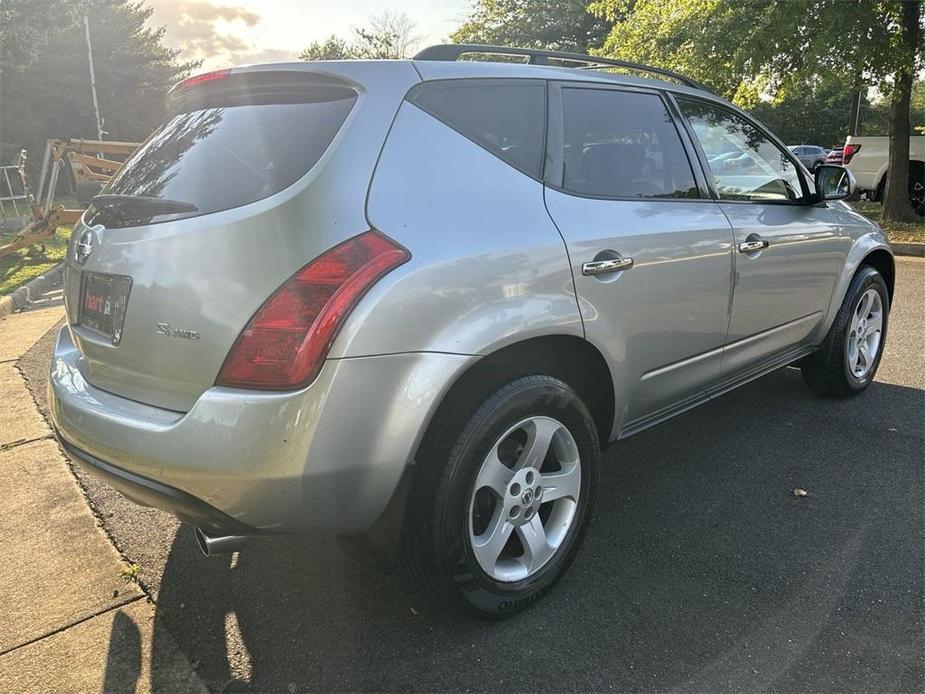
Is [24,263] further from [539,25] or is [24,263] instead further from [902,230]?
[539,25]

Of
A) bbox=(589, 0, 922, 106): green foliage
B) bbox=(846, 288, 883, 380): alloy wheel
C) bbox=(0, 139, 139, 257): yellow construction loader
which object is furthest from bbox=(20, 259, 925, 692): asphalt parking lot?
bbox=(589, 0, 922, 106): green foliage

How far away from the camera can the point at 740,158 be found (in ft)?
11.5

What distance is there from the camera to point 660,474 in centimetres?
344

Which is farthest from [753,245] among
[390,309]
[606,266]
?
[390,309]

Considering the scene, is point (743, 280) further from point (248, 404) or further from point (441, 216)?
point (248, 404)

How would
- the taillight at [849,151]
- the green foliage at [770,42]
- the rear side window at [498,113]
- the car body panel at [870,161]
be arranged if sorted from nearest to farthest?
1. the rear side window at [498,113]
2. the green foliage at [770,42]
3. the car body panel at [870,161]
4. the taillight at [849,151]

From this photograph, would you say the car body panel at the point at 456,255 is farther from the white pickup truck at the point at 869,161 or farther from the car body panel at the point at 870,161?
the white pickup truck at the point at 869,161

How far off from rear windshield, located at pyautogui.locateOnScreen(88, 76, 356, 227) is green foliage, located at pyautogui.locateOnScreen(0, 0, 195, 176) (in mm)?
24548

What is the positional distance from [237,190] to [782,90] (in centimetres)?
1309

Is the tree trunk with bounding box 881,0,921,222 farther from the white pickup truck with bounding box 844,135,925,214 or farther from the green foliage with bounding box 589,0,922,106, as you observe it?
the white pickup truck with bounding box 844,135,925,214

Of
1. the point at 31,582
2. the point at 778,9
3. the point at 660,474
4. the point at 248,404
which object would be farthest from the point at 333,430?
the point at 778,9

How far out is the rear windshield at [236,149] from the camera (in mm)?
1979

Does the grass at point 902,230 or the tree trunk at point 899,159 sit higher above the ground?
the tree trunk at point 899,159

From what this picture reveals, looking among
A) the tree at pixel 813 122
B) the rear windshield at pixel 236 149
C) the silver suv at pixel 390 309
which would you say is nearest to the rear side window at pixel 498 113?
the silver suv at pixel 390 309
